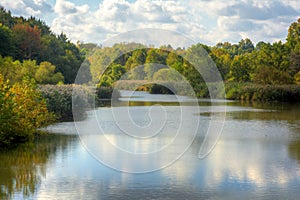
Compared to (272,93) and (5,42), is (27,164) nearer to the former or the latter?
(5,42)

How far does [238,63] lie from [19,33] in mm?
22813

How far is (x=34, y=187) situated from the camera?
8.30 metres

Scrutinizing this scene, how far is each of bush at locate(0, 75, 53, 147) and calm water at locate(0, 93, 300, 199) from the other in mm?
488

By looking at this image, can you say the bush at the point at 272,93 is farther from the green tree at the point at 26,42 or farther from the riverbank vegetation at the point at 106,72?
the green tree at the point at 26,42

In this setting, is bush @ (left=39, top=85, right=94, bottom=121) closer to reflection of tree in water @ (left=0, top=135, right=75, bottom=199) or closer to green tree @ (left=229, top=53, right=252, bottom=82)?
reflection of tree in water @ (left=0, top=135, right=75, bottom=199)

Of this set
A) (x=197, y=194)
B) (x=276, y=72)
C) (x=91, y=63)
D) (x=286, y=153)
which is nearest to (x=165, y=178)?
(x=197, y=194)

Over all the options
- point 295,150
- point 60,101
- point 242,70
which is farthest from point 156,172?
point 242,70

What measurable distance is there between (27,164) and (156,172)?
112 inches

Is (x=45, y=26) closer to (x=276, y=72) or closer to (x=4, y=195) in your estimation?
(x=276, y=72)

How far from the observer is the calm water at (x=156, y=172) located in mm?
7930

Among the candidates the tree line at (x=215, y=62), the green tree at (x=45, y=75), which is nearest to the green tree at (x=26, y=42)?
the tree line at (x=215, y=62)

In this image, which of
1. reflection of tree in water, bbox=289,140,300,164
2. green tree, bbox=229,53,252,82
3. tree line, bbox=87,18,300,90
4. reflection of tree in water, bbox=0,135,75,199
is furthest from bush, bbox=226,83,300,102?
reflection of tree in water, bbox=0,135,75,199

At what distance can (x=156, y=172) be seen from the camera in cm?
974

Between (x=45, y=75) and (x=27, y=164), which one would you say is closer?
(x=27, y=164)
